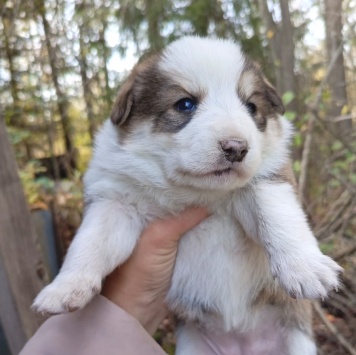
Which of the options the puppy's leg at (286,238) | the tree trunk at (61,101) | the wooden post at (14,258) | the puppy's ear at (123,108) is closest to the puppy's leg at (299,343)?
the puppy's leg at (286,238)

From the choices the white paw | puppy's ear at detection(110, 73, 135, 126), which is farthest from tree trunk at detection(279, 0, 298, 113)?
the white paw

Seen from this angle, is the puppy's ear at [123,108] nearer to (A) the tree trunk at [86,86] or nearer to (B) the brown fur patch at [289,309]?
(B) the brown fur patch at [289,309]

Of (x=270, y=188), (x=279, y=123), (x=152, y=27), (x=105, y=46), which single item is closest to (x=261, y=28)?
(x=152, y=27)

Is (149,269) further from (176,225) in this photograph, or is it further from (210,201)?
(210,201)

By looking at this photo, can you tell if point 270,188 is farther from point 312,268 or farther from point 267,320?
point 267,320

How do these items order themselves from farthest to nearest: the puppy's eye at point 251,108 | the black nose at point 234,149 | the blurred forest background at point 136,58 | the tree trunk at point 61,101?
the tree trunk at point 61,101, the blurred forest background at point 136,58, the puppy's eye at point 251,108, the black nose at point 234,149

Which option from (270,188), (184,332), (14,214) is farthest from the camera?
(14,214)

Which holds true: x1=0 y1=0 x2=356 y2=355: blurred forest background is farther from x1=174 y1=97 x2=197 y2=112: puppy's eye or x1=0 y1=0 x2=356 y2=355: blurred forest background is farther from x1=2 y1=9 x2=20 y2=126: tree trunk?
x1=174 y1=97 x2=197 y2=112: puppy's eye
